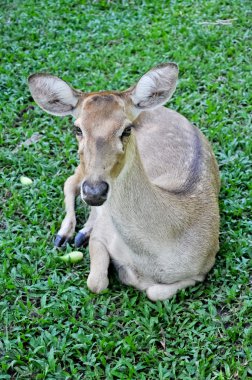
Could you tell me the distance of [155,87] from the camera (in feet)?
14.2

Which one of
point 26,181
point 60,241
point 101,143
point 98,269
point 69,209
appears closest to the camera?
point 101,143

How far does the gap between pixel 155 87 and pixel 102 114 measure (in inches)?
21.5

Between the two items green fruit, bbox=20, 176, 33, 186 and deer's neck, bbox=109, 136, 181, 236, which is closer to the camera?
deer's neck, bbox=109, 136, 181, 236

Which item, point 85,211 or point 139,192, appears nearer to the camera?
point 139,192

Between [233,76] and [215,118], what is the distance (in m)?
0.95

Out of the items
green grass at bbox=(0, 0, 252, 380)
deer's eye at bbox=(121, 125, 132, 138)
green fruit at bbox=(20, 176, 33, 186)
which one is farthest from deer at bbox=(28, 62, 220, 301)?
green fruit at bbox=(20, 176, 33, 186)

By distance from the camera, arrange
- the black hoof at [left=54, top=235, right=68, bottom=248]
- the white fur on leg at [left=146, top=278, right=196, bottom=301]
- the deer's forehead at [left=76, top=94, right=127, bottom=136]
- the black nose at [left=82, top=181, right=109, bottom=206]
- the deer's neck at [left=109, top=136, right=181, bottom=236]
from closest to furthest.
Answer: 1. the black nose at [left=82, top=181, right=109, bottom=206]
2. the deer's forehead at [left=76, top=94, right=127, bottom=136]
3. the deer's neck at [left=109, top=136, right=181, bottom=236]
4. the white fur on leg at [left=146, top=278, right=196, bottom=301]
5. the black hoof at [left=54, top=235, right=68, bottom=248]

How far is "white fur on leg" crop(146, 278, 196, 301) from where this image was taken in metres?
4.61

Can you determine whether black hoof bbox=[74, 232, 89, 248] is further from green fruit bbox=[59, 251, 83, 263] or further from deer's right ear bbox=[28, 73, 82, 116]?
deer's right ear bbox=[28, 73, 82, 116]

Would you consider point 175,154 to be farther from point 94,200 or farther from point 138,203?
point 94,200

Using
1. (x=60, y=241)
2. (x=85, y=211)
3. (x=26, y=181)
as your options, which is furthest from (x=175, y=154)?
(x=26, y=181)

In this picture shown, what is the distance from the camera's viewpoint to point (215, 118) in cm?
668

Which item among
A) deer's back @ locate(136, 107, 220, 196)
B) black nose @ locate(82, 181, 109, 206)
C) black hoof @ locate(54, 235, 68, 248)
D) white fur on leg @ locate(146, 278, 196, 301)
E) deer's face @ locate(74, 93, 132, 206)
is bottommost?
black hoof @ locate(54, 235, 68, 248)

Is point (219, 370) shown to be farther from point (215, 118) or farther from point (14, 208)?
point (215, 118)
